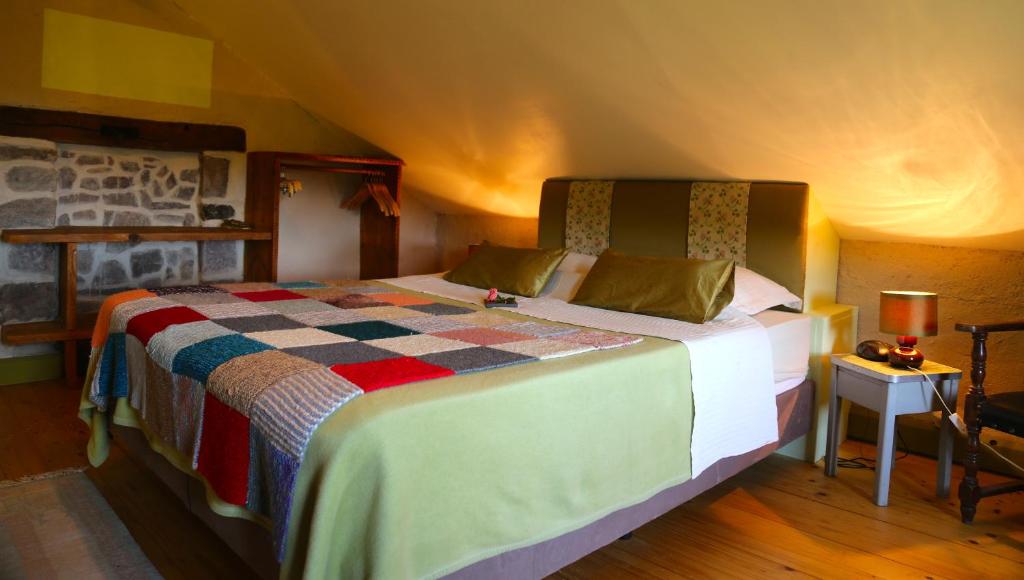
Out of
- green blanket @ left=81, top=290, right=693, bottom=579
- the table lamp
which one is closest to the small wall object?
green blanket @ left=81, top=290, right=693, bottom=579

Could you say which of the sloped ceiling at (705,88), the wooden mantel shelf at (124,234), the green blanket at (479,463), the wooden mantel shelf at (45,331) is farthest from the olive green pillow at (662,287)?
the wooden mantel shelf at (45,331)

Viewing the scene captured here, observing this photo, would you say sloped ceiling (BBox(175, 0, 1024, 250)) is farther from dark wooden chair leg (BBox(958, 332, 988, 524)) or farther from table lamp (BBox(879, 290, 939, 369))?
dark wooden chair leg (BBox(958, 332, 988, 524))

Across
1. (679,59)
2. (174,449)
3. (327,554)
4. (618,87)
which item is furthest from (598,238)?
(327,554)

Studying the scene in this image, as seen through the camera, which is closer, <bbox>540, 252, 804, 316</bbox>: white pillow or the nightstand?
the nightstand

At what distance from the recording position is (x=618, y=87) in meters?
3.16

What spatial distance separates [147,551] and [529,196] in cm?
302

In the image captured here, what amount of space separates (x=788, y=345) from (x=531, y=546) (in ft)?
5.43

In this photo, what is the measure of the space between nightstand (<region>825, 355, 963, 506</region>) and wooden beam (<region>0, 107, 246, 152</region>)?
3742 millimetres

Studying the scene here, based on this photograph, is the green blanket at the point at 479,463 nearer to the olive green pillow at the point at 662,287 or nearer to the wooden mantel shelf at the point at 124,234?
the olive green pillow at the point at 662,287

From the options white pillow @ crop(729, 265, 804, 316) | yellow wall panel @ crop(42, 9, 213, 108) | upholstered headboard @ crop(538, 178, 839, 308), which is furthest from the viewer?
yellow wall panel @ crop(42, 9, 213, 108)

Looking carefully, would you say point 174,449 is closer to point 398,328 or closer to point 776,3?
point 398,328

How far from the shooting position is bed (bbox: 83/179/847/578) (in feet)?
5.22

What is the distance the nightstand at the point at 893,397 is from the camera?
2.85 meters

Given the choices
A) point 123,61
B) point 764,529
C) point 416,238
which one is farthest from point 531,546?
point 416,238
